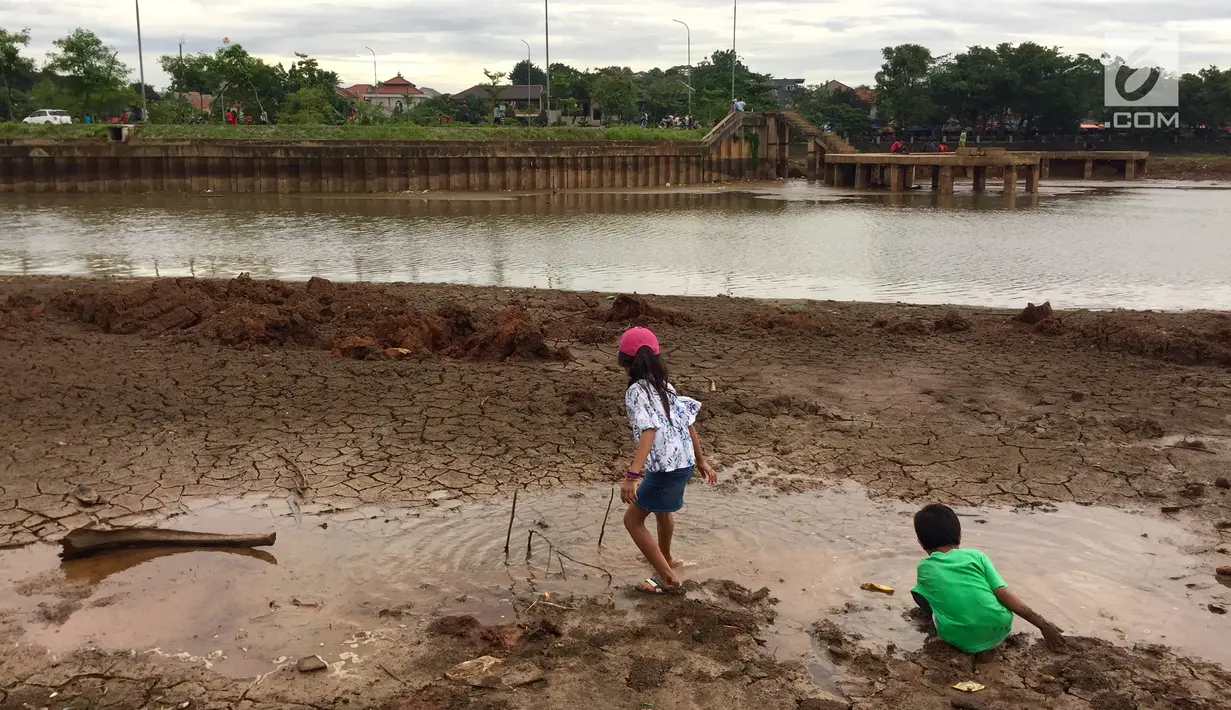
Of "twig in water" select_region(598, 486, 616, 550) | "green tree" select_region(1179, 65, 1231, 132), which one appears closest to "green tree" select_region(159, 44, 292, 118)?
"twig in water" select_region(598, 486, 616, 550)

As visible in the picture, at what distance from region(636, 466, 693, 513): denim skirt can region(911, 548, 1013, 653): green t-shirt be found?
1297 millimetres

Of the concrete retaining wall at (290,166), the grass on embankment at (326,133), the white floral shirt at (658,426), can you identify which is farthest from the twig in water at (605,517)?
the grass on embankment at (326,133)

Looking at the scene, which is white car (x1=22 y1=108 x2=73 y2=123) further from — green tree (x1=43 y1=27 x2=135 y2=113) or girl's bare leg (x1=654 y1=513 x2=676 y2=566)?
girl's bare leg (x1=654 y1=513 x2=676 y2=566)

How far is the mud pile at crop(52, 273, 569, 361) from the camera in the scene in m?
9.62

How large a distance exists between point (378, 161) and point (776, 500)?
118 feet

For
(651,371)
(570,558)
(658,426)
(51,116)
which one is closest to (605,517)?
(570,558)

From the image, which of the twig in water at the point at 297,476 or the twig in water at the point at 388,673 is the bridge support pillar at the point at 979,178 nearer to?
the twig in water at the point at 297,476

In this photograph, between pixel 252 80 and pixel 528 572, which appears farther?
pixel 252 80

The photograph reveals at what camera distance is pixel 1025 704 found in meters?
4.04

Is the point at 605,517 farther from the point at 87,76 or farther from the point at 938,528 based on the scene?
the point at 87,76

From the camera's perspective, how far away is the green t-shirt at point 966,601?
4465 mm

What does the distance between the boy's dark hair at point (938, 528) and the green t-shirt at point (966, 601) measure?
0.32ft

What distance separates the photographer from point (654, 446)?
16.9 feet

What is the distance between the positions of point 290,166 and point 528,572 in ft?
123
